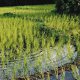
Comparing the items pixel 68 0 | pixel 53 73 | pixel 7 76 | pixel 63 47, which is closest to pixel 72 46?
pixel 63 47

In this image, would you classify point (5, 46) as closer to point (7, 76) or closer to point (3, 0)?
point (7, 76)

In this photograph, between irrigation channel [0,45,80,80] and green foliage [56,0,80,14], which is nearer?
irrigation channel [0,45,80,80]

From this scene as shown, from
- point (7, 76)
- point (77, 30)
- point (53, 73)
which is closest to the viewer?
point (7, 76)

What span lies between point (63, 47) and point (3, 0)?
86.6 ft

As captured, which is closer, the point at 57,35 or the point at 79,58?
the point at 79,58

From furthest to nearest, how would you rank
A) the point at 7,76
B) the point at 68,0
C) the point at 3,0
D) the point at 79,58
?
the point at 3,0, the point at 68,0, the point at 79,58, the point at 7,76

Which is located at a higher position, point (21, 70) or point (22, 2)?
point (21, 70)

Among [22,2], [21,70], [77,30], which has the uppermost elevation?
[21,70]

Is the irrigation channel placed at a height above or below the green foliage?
above

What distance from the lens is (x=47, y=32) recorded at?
1184 centimetres

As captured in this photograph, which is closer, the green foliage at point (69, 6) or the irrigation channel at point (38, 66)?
the irrigation channel at point (38, 66)

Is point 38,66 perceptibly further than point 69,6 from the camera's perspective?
No

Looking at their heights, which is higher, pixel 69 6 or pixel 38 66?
pixel 38 66

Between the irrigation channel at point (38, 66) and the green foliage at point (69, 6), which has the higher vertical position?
the irrigation channel at point (38, 66)
